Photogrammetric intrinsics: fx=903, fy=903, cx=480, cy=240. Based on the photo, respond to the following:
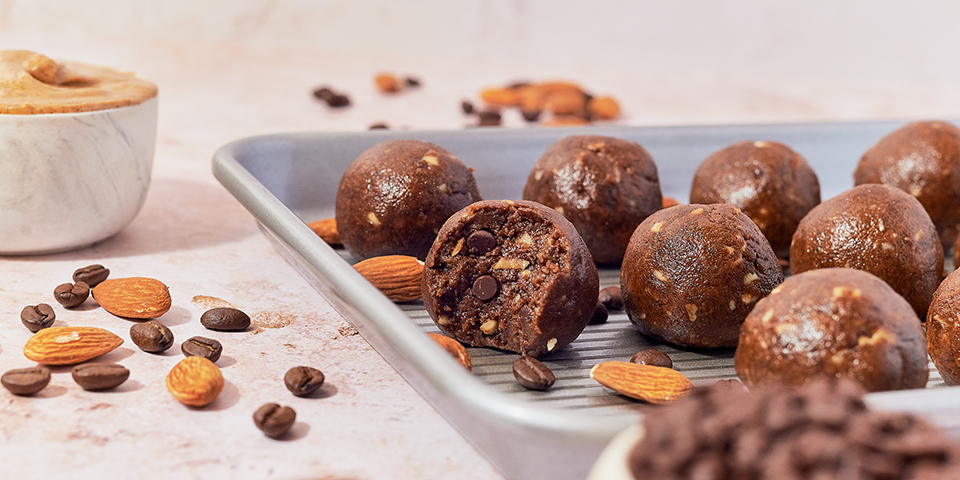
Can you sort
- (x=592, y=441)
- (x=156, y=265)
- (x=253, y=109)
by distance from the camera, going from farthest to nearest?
(x=253, y=109)
(x=156, y=265)
(x=592, y=441)

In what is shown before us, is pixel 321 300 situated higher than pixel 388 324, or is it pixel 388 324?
pixel 388 324

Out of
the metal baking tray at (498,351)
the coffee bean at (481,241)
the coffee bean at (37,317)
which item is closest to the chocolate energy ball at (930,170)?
the metal baking tray at (498,351)

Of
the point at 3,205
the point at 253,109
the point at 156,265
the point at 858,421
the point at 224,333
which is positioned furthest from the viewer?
the point at 253,109

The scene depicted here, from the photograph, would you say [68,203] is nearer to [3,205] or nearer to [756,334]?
[3,205]

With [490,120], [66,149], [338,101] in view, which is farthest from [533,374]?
[338,101]

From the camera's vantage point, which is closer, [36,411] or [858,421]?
[858,421]

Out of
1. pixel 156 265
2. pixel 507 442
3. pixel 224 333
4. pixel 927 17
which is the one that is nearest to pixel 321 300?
pixel 224 333

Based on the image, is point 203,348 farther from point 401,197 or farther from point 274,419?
point 401,197

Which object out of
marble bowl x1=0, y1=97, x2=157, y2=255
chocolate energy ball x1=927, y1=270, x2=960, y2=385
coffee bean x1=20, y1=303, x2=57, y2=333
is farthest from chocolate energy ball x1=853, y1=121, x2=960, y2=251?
coffee bean x1=20, y1=303, x2=57, y2=333
